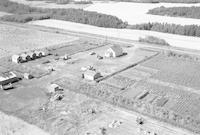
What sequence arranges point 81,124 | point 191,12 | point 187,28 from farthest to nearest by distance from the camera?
point 191,12 < point 187,28 < point 81,124

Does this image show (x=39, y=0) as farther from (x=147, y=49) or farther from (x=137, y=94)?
(x=137, y=94)

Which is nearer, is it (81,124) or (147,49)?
Result: (81,124)

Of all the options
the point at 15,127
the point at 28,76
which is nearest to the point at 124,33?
the point at 28,76

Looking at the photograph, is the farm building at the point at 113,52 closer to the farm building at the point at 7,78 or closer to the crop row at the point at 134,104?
the crop row at the point at 134,104

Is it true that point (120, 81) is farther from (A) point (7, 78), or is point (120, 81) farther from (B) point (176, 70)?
(A) point (7, 78)

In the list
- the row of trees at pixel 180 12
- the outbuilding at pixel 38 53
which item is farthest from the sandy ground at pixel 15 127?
the row of trees at pixel 180 12

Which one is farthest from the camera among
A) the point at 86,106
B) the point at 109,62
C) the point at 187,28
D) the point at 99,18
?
the point at 99,18

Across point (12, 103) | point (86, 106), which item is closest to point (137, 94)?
point (86, 106)
